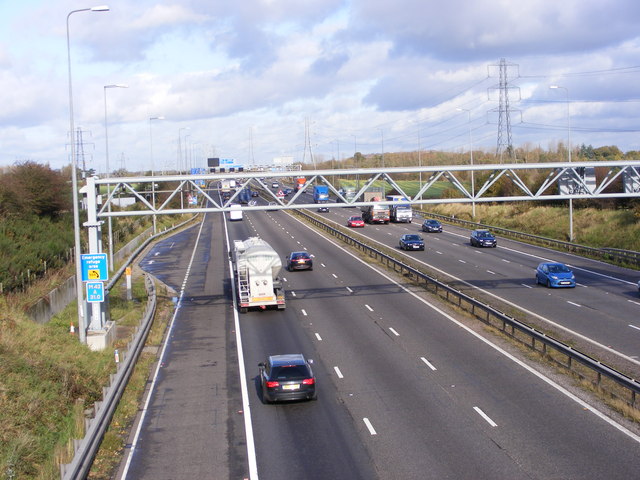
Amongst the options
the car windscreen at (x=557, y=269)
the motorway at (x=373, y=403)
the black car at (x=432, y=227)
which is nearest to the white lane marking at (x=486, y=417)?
the motorway at (x=373, y=403)

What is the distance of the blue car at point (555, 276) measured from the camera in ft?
124

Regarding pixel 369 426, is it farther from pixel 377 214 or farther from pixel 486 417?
pixel 377 214

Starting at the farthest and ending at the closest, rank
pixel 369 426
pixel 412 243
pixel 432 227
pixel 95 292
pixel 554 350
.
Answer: pixel 432 227 < pixel 412 243 < pixel 95 292 < pixel 554 350 < pixel 369 426

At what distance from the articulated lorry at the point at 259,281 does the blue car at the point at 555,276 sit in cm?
1454

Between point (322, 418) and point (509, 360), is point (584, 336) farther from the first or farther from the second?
point (322, 418)

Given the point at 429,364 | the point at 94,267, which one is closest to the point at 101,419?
the point at 429,364

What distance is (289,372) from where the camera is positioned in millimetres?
19141

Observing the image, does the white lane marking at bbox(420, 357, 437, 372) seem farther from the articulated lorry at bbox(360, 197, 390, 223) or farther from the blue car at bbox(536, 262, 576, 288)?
the articulated lorry at bbox(360, 197, 390, 223)

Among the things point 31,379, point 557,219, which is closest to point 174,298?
point 31,379

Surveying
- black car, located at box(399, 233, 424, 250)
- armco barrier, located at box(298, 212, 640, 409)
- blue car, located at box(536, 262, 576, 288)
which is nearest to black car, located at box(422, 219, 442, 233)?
black car, located at box(399, 233, 424, 250)

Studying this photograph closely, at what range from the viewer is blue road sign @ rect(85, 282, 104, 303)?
2744 cm

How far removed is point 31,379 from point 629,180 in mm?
29030

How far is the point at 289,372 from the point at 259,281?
1502cm

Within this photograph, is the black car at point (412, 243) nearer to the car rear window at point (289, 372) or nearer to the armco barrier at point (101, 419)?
the armco barrier at point (101, 419)
